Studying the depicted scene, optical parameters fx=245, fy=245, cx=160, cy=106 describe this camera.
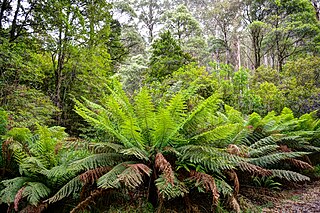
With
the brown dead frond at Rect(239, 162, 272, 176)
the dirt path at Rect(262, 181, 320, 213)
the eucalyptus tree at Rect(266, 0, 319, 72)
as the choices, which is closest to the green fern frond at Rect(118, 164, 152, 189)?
the brown dead frond at Rect(239, 162, 272, 176)

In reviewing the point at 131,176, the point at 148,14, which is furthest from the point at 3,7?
the point at 148,14

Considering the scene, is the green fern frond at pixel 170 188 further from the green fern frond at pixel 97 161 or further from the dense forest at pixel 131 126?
the green fern frond at pixel 97 161

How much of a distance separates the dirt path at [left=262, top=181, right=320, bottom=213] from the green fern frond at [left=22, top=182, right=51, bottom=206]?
205cm

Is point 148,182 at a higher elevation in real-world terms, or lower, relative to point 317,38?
lower

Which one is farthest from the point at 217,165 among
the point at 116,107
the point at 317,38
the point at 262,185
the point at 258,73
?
Answer: the point at 317,38

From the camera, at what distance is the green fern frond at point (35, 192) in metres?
2.02

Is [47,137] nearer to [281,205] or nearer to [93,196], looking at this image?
[93,196]

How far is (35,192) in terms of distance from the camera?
6.83ft

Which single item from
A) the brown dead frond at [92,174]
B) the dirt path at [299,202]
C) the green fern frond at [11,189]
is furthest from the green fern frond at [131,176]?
the dirt path at [299,202]

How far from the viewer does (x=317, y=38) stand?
1386 centimetres

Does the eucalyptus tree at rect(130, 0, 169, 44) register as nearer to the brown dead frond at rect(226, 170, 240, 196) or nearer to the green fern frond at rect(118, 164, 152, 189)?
the brown dead frond at rect(226, 170, 240, 196)

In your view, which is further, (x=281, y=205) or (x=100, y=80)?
(x=100, y=80)

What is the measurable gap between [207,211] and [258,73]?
35.0 ft

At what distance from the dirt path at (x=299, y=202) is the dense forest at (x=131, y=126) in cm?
14
